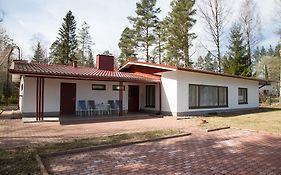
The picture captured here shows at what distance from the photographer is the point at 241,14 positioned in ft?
109

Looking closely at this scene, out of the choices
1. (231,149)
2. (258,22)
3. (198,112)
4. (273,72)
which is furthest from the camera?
(273,72)

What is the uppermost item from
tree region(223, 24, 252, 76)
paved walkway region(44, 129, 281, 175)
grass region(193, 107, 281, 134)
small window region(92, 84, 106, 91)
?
tree region(223, 24, 252, 76)

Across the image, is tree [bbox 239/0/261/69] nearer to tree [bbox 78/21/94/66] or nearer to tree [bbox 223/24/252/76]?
tree [bbox 223/24/252/76]

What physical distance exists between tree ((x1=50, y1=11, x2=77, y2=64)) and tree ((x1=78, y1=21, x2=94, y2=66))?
5.38 metres

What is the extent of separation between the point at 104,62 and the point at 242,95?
12.3m

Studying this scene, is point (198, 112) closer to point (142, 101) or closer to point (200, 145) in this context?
point (142, 101)

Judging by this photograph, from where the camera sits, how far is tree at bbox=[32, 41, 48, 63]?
4692 cm

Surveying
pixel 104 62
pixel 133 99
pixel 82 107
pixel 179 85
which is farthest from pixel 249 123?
pixel 104 62

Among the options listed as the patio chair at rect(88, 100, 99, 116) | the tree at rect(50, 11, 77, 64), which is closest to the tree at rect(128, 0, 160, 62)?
the tree at rect(50, 11, 77, 64)

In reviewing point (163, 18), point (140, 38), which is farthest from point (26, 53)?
point (163, 18)

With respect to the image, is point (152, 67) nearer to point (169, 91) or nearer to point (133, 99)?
point (169, 91)

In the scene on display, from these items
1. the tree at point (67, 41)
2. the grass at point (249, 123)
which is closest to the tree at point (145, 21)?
the tree at point (67, 41)

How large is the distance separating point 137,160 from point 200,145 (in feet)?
8.54

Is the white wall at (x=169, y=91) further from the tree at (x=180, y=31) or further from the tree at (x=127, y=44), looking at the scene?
the tree at (x=127, y=44)
